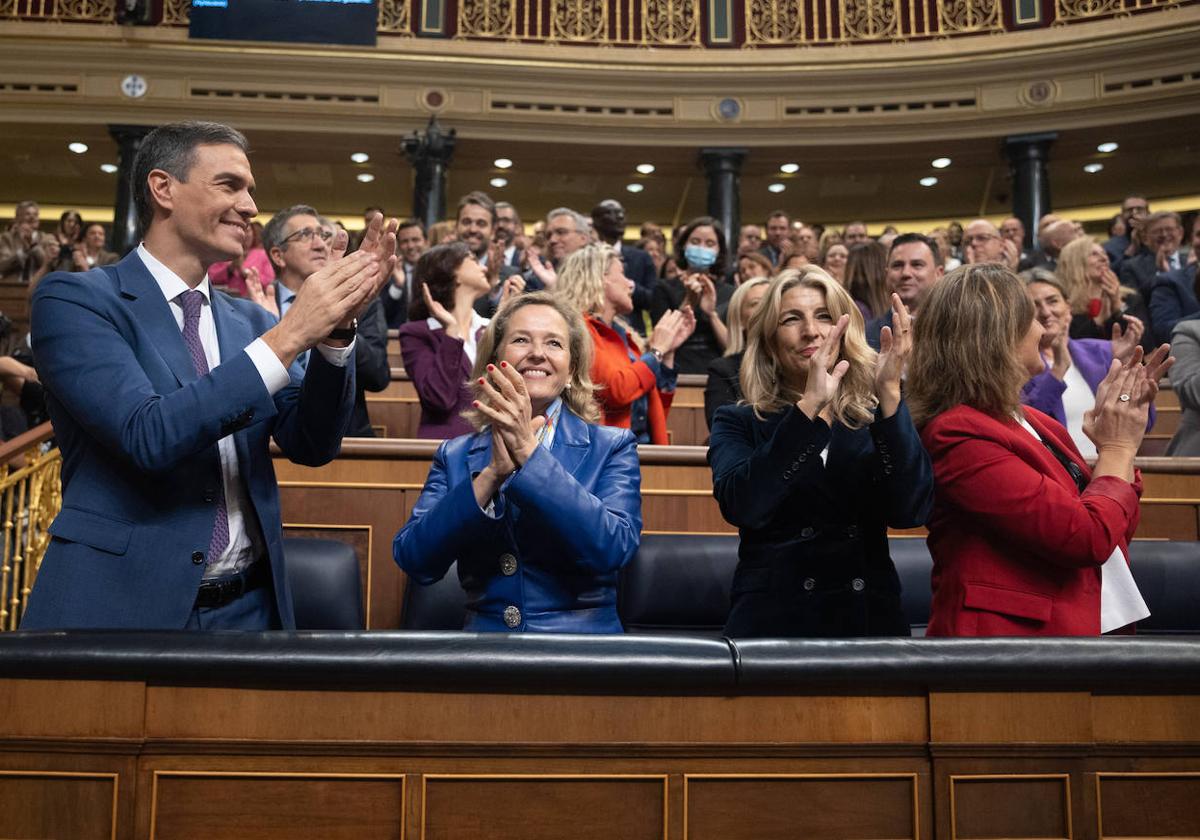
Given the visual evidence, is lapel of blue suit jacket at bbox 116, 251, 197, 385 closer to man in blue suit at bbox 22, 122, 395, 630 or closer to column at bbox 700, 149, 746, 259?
man in blue suit at bbox 22, 122, 395, 630

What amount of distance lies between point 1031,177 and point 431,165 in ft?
14.9

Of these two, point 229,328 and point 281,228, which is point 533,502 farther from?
point 281,228

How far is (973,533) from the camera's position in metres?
1.53

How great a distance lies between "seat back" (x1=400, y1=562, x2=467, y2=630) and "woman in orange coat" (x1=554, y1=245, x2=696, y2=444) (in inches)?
27.9

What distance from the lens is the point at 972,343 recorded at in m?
A: 1.61

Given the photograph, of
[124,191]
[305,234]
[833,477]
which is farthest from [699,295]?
[124,191]

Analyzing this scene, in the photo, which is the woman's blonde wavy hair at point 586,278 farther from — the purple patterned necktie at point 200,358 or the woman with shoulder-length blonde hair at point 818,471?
the purple patterned necktie at point 200,358

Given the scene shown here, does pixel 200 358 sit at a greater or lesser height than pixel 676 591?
greater

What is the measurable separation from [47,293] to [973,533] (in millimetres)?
1206

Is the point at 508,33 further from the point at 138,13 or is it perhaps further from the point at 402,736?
the point at 402,736

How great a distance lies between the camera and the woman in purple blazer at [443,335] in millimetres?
3062

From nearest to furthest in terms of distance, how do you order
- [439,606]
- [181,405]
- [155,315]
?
[181,405]
[155,315]
[439,606]

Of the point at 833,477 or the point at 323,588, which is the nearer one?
the point at 833,477

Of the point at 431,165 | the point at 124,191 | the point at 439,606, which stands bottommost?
the point at 439,606
